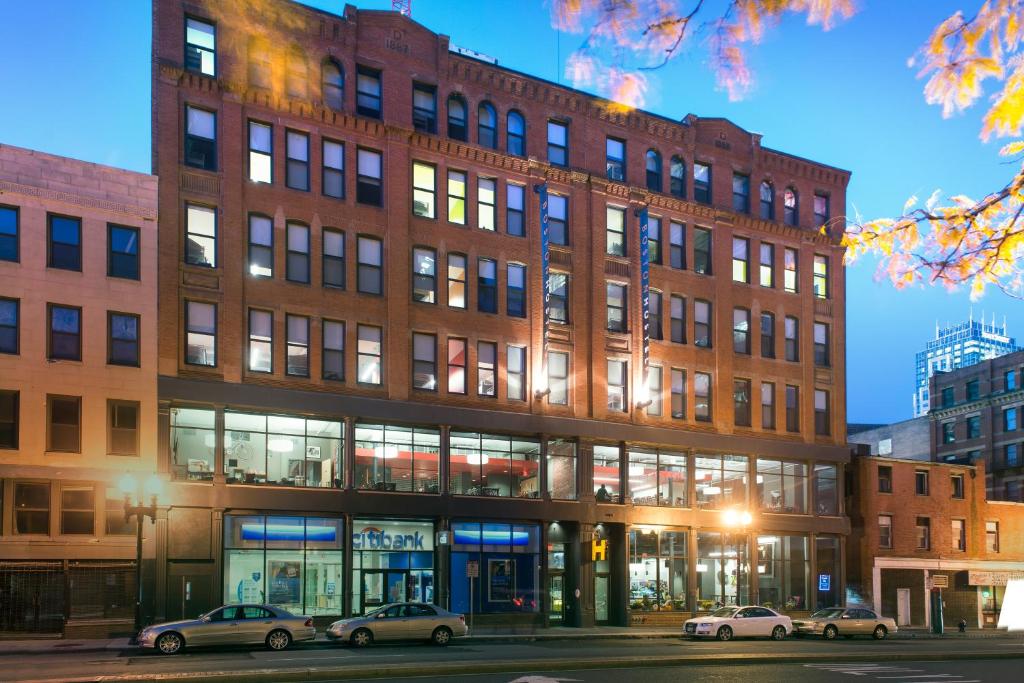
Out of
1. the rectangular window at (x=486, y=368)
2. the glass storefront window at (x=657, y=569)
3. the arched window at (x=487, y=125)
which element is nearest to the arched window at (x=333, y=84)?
the arched window at (x=487, y=125)

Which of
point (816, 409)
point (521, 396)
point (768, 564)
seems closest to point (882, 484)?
point (816, 409)

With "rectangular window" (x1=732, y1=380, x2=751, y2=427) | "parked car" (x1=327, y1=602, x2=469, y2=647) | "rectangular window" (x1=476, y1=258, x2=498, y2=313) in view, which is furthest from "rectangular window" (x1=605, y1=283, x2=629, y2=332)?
"parked car" (x1=327, y1=602, x2=469, y2=647)

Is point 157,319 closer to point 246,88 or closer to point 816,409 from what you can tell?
point 246,88

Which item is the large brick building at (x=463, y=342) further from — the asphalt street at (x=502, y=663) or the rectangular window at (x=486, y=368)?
the asphalt street at (x=502, y=663)

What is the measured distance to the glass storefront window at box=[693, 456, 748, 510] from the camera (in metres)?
52.2

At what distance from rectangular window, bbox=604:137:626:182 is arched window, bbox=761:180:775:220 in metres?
9.31

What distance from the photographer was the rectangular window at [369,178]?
44.7 metres

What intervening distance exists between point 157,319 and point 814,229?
35279mm

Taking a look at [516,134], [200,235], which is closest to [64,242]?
[200,235]

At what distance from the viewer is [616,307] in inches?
2010

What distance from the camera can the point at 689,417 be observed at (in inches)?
2064

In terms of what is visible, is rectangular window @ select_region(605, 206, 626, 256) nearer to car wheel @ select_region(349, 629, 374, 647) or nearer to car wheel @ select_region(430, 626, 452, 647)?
car wheel @ select_region(430, 626, 452, 647)

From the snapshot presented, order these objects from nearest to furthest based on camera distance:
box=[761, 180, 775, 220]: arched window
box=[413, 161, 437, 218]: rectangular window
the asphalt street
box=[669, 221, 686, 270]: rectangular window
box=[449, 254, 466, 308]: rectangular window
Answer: the asphalt street
box=[413, 161, 437, 218]: rectangular window
box=[449, 254, 466, 308]: rectangular window
box=[669, 221, 686, 270]: rectangular window
box=[761, 180, 775, 220]: arched window

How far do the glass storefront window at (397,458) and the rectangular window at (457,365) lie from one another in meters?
2.22
